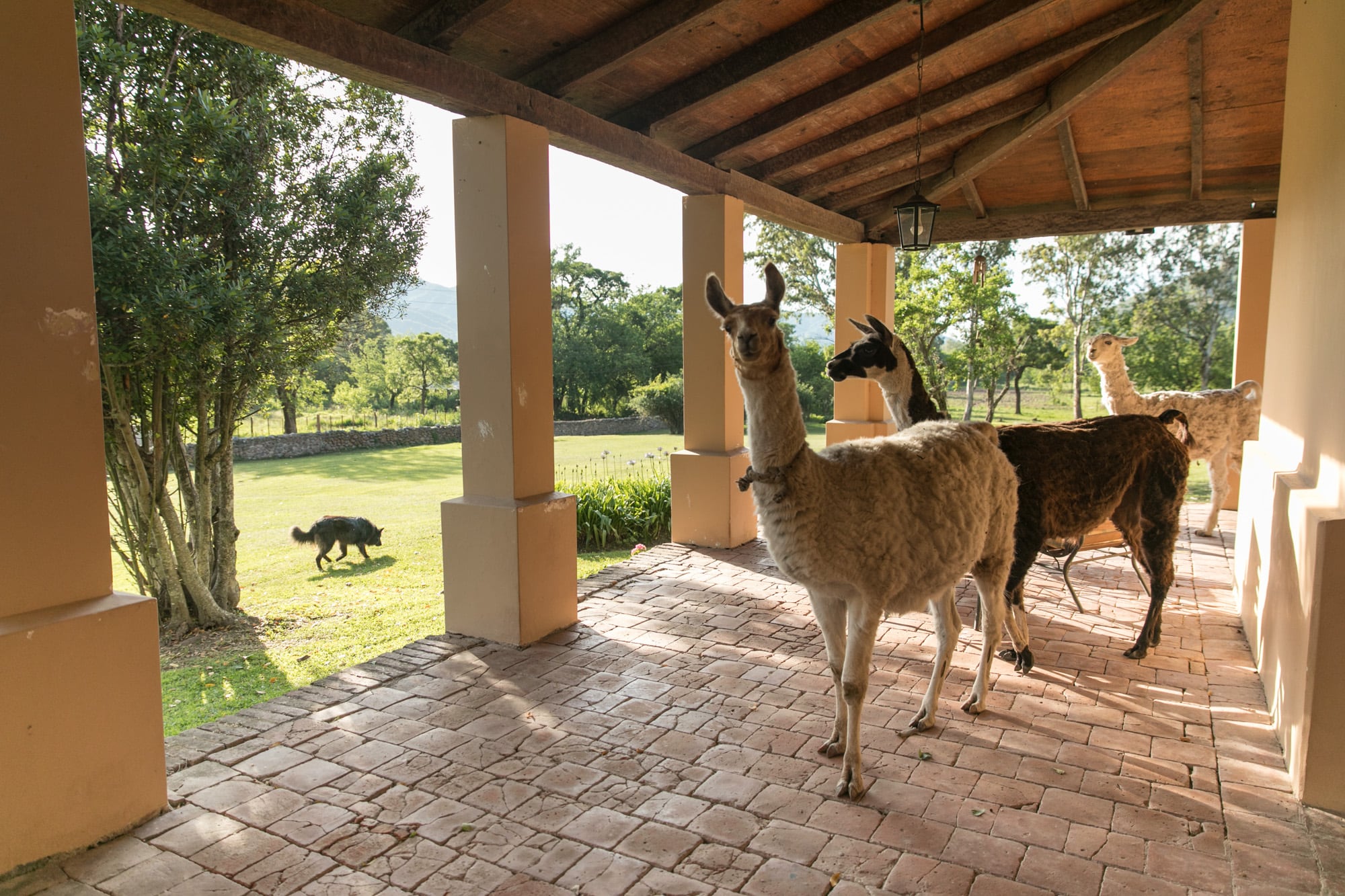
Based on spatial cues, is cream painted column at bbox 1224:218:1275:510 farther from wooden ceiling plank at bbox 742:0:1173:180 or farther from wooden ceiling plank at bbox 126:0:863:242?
wooden ceiling plank at bbox 126:0:863:242

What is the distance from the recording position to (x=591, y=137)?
A: 5367 millimetres

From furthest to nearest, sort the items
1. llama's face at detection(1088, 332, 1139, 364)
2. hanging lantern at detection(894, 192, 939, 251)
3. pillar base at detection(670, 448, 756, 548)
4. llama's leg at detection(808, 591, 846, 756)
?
llama's face at detection(1088, 332, 1139, 364), pillar base at detection(670, 448, 756, 548), hanging lantern at detection(894, 192, 939, 251), llama's leg at detection(808, 591, 846, 756)

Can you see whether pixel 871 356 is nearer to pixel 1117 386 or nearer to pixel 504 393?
pixel 504 393

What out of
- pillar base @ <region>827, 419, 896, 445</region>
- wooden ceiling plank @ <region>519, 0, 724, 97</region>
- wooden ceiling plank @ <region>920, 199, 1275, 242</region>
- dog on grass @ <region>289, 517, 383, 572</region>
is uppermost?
wooden ceiling plank @ <region>519, 0, 724, 97</region>

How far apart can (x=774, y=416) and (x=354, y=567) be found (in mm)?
7657

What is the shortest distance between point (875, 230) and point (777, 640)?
6.41 m

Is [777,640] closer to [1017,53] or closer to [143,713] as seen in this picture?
[143,713]

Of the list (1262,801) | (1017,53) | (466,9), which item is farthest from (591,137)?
(1262,801)

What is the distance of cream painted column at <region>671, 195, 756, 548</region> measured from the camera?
23.7 ft

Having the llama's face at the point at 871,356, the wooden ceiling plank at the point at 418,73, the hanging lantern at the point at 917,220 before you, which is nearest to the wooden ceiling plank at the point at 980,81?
the hanging lantern at the point at 917,220

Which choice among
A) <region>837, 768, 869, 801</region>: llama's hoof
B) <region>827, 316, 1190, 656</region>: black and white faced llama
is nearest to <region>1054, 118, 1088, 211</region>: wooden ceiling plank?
<region>827, 316, 1190, 656</region>: black and white faced llama

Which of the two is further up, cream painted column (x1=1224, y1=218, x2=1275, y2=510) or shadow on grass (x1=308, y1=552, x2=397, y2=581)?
cream painted column (x1=1224, y1=218, x2=1275, y2=510)

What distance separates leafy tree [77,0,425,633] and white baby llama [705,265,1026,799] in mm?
5110

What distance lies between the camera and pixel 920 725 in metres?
3.85
